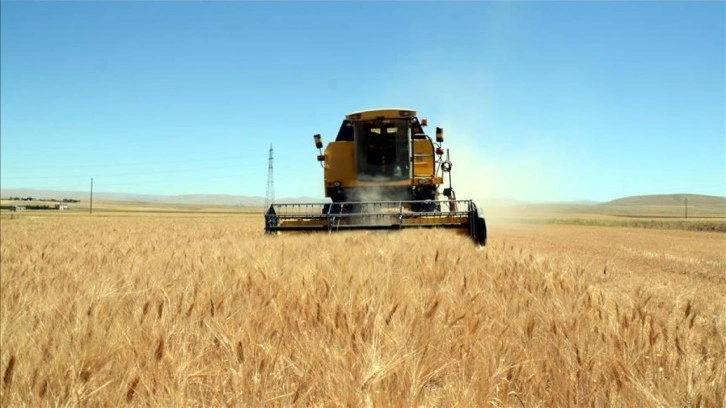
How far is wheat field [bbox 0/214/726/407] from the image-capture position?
129cm

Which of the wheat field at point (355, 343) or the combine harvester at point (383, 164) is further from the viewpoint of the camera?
the combine harvester at point (383, 164)

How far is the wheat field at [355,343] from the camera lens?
4.25 feet

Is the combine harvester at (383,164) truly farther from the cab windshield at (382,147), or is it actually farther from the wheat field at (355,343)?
the wheat field at (355,343)

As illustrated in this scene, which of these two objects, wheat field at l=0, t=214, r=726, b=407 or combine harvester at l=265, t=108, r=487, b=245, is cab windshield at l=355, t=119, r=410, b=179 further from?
wheat field at l=0, t=214, r=726, b=407

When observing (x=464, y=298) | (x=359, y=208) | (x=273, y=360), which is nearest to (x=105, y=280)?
(x=273, y=360)

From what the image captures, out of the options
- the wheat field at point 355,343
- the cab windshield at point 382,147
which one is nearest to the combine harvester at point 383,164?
the cab windshield at point 382,147

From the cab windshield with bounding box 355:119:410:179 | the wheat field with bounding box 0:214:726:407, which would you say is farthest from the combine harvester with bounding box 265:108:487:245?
the wheat field with bounding box 0:214:726:407

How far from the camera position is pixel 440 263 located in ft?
12.3

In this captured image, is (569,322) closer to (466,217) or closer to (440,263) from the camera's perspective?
(440,263)

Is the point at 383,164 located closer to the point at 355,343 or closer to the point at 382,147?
the point at 382,147

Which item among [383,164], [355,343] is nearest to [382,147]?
[383,164]

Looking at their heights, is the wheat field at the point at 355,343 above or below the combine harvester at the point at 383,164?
below

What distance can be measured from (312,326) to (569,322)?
1.16 metres

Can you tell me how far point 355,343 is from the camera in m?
1.73
